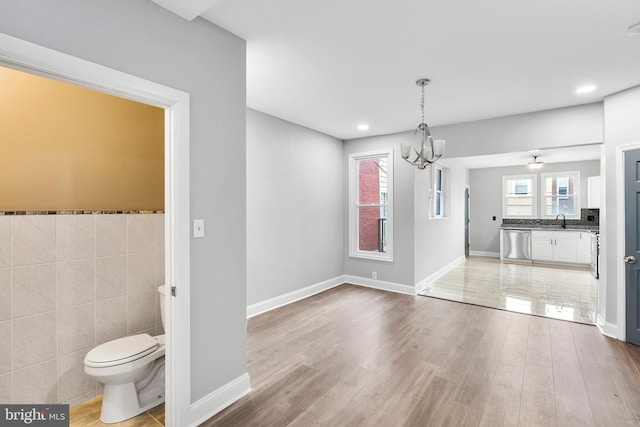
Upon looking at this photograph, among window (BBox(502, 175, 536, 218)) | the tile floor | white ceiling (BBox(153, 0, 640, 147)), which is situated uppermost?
white ceiling (BBox(153, 0, 640, 147))

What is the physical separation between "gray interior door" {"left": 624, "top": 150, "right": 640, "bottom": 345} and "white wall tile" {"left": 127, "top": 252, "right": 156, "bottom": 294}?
4777 millimetres

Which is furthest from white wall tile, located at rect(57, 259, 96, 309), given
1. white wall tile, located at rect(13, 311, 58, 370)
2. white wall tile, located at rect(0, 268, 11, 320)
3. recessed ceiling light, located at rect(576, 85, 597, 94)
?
recessed ceiling light, located at rect(576, 85, 597, 94)

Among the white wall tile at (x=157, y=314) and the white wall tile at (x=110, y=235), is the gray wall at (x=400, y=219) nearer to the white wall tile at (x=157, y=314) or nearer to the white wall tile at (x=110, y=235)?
the white wall tile at (x=157, y=314)

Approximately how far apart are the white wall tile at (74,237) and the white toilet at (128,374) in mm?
694

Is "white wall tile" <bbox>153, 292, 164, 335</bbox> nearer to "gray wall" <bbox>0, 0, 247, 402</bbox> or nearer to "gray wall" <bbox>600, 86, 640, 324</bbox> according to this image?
"gray wall" <bbox>0, 0, 247, 402</bbox>

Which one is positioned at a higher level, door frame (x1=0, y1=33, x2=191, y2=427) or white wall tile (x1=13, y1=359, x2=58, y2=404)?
door frame (x1=0, y1=33, x2=191, y2=427)

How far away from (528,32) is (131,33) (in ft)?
8.73

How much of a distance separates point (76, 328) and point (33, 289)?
0.41 m

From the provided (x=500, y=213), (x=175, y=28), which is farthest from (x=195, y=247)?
(x=500, y=213)

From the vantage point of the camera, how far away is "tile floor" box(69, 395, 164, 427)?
6.64ft

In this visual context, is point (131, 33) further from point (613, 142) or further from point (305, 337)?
point (613, 142)

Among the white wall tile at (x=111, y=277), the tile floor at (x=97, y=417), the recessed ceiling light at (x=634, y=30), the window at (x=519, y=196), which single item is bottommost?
the tile floor at (x=97, y=417)

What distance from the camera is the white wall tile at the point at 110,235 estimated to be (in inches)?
93.6

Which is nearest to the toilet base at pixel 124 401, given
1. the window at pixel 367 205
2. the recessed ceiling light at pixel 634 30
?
the window at pixel 367 205
